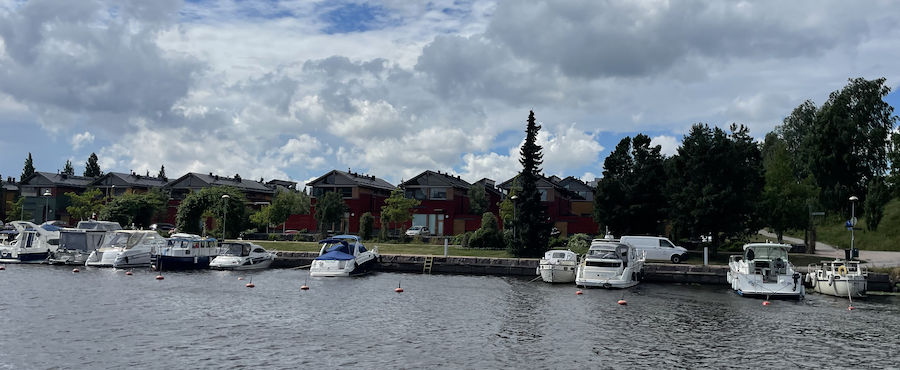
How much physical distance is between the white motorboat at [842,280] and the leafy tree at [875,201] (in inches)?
933

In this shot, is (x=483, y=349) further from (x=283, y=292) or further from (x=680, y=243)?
(x=680, y=243)

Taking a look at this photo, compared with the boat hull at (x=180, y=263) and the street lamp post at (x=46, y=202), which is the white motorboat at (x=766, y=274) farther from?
the street lamp post at (x=46, y=202)

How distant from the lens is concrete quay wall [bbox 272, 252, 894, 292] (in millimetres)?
45375

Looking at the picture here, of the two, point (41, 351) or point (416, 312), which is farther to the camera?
point (416, 312)

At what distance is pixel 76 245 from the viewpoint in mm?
54906

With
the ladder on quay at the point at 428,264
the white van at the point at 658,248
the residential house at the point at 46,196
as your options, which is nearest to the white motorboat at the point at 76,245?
the ladder on quay at the point at 428,264

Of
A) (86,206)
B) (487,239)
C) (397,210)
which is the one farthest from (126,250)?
(86,206)

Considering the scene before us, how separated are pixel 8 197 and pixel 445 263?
102517 mm

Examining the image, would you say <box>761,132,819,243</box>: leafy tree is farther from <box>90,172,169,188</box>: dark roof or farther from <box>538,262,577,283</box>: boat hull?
<box>90,172,169,188</box>: dark roof

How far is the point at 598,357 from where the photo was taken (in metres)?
21.1

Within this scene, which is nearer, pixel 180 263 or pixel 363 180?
pixel 180 263

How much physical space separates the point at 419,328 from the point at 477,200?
240 feet

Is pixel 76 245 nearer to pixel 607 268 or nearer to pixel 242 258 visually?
pixel 242 258

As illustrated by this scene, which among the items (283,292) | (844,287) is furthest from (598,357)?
(844,287)
